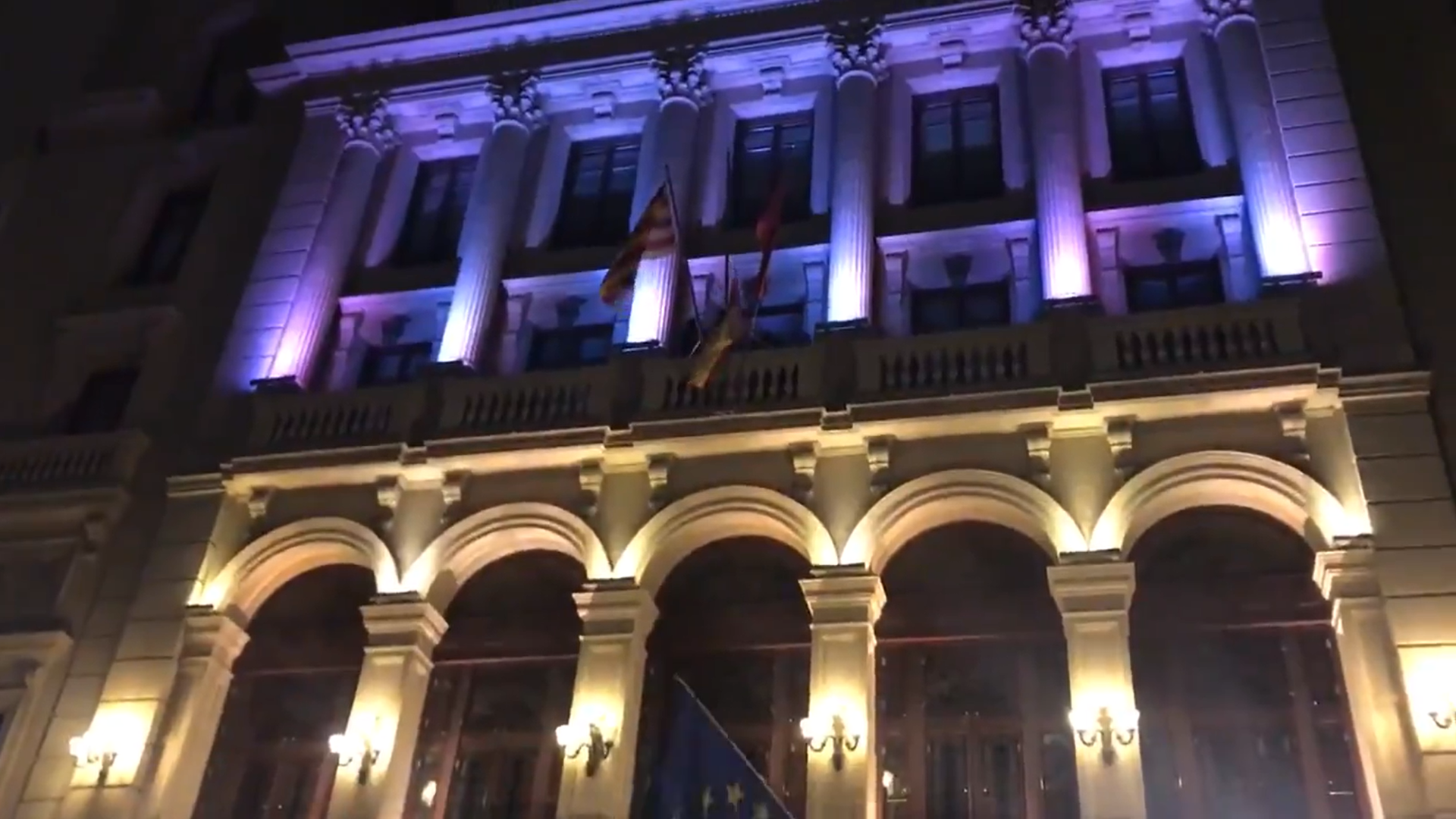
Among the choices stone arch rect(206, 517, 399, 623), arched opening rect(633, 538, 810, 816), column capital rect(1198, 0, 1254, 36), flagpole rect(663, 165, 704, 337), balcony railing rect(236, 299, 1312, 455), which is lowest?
arched opening rect(633, 538, 810, 816)

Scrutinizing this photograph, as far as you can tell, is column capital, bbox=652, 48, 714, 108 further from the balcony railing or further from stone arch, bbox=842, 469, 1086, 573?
stone arch, bbox=842, 469, 1086, 573

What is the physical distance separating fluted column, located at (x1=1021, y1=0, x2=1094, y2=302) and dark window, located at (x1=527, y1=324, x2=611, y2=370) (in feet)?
21.5

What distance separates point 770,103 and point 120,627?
12701 mm

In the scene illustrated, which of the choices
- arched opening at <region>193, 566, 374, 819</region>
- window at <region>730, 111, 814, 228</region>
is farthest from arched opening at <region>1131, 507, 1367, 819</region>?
arched opening at <region>193, 566, 374, 819</region>

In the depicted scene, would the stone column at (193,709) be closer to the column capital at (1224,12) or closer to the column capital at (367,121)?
the column capital at (367,121)

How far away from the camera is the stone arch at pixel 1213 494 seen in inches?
624

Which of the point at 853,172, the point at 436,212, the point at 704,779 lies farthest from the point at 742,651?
the point at 436,212

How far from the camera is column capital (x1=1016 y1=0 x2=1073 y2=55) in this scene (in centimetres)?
2125

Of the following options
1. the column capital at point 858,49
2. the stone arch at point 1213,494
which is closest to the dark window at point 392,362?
the column capital at point 858,49

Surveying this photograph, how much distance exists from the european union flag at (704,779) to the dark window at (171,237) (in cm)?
1386

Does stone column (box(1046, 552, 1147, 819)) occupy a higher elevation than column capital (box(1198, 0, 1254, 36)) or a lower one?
lower

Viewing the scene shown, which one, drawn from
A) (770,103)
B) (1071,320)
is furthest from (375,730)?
(770,103)

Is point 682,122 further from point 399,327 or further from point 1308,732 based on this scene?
point 1308,732

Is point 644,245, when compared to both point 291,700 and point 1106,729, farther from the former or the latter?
point 1106,729
